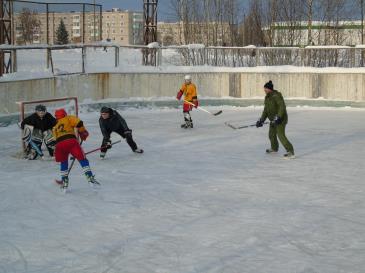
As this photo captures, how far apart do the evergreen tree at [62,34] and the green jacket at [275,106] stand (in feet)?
35.4

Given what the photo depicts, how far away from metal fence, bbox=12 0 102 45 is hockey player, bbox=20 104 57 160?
7.80 metres

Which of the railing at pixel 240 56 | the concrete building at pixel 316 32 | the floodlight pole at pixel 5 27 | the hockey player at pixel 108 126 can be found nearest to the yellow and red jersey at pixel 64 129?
the hockey player at pixel 108 126

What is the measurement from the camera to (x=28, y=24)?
17938 mm

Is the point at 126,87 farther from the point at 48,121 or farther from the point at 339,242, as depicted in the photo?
the point at 339,242

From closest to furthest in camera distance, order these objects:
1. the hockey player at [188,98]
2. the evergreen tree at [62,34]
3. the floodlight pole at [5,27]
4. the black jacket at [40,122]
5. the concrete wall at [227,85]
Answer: the black jacket at [40,122] < the hockey player at [188,98] < the floodlight pole at [5,27] < the concrete wall at [227,85] < the evergreen tree at [62,34]

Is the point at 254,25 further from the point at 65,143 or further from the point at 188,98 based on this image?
the point at 65,143

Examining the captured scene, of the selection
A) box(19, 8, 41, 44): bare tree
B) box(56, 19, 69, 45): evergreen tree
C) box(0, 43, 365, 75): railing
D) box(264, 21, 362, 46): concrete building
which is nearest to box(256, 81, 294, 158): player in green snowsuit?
box(0, 43, 365, 75): railing

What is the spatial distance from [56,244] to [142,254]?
2.89 ft

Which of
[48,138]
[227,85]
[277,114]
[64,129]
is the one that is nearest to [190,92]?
[277,114]

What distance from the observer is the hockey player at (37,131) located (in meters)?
9.95

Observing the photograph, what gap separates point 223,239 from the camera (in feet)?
19.1

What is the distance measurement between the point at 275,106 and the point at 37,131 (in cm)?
402

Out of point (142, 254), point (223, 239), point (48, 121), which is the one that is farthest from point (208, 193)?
point (48, 121)

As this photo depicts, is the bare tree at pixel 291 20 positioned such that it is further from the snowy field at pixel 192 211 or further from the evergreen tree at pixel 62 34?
the snowy field at pixel 192 211
